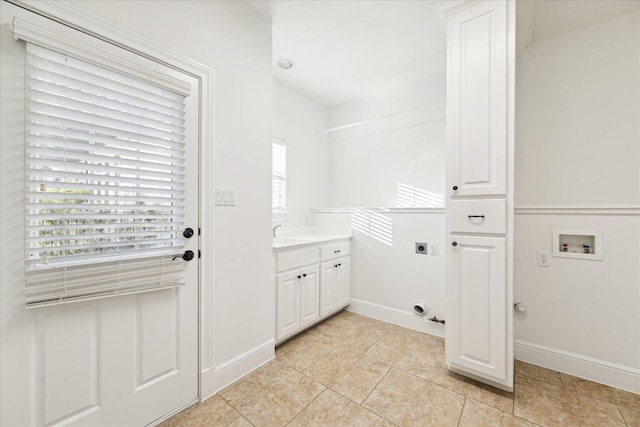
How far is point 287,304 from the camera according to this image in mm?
2268

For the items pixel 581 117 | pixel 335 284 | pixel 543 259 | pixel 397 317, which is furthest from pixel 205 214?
pixel 581 117

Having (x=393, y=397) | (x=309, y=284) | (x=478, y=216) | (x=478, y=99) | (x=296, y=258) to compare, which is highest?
(x=478, y=99)

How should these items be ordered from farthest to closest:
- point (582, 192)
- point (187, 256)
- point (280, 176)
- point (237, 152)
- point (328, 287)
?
point (280, 176) < point (328, 287) < point (582, 192) < point (237, 152) < point (187, 256)

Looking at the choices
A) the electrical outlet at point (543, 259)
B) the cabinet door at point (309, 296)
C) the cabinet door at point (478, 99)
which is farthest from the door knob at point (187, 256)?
the electrical outlet at point (543, 259)

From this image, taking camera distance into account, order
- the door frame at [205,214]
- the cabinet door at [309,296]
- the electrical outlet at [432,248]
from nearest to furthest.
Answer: the door frame at [205,214]
the cabinet door at [309,296]
the electrical outlet at [432,248]

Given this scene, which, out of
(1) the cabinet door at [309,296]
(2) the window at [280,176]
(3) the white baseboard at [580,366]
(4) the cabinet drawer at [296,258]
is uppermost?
(2) the window at [280,176]

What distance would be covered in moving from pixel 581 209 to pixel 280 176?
269 cm

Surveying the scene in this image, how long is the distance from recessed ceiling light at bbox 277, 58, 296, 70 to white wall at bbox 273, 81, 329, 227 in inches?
12.0

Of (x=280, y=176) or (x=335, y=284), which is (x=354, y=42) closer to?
(x=280, y=176)

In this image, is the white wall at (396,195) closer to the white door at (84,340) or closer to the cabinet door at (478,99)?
the cabinet door at (478,99)

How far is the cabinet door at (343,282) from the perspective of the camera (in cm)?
287

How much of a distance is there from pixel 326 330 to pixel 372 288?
0.70m

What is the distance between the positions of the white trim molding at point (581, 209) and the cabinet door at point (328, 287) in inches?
68.0

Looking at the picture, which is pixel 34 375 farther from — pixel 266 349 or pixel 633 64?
pixel 633 64
